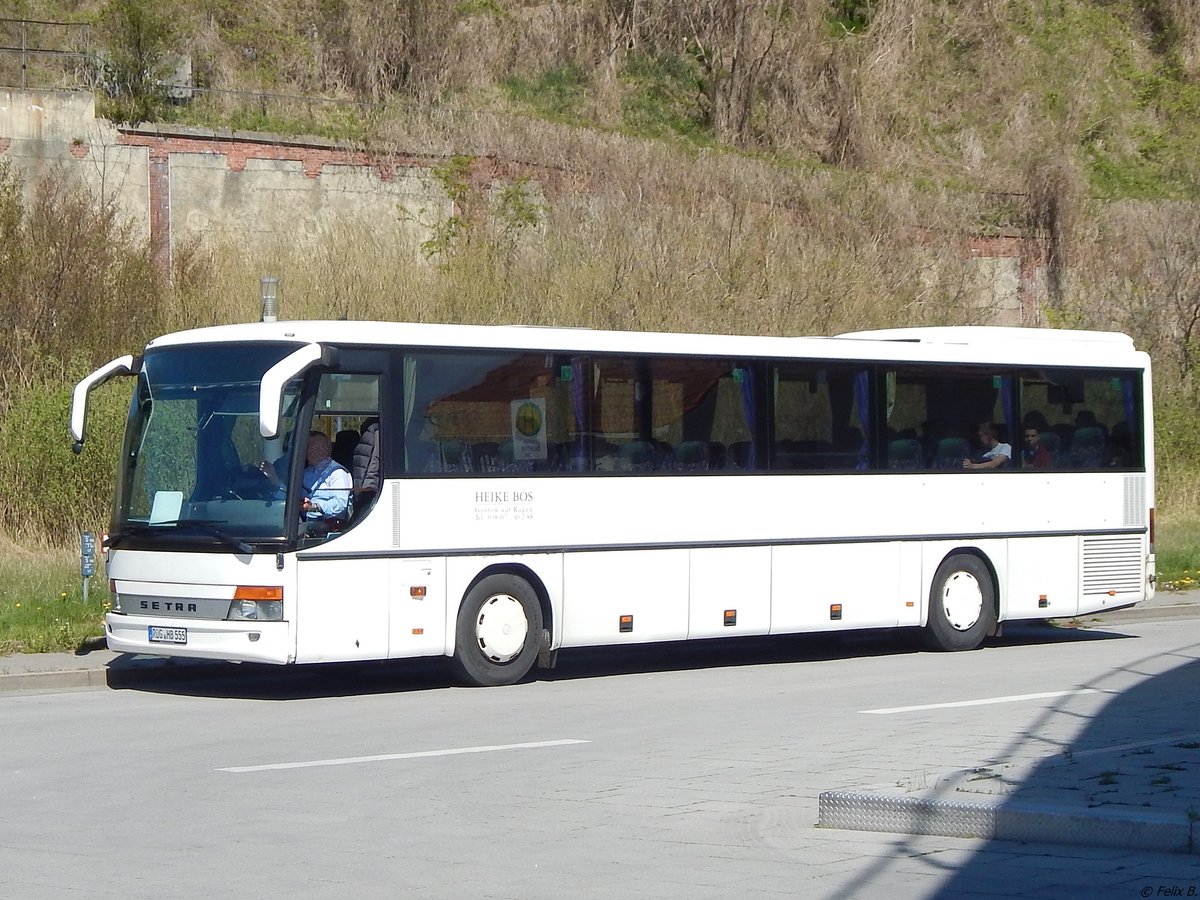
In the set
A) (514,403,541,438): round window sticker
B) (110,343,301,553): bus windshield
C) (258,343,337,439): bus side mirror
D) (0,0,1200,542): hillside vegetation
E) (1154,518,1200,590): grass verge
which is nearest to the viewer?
(258,343,337,439): bus side mirror

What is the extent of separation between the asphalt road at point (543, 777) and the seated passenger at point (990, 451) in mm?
2520

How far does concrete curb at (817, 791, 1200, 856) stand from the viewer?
7418 millimetres

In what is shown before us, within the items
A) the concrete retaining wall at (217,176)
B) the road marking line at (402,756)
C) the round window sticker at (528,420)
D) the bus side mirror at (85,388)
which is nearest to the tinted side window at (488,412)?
the round window sticker at (528,420)

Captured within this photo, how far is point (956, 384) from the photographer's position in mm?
18844

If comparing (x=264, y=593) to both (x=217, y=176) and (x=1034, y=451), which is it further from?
(x=217, y=176)

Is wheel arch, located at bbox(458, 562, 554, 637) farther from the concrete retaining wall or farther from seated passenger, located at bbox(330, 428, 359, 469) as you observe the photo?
the concrete retaining wall

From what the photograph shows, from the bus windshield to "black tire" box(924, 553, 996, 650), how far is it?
25.4 feet

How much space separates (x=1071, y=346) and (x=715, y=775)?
11.5 m

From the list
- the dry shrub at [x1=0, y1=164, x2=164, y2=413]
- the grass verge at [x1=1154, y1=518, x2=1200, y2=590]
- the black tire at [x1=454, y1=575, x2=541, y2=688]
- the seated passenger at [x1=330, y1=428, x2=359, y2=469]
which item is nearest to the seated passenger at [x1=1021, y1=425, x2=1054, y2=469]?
the grass verge at [x1=1154, y1=518, x2=1200, y2=590]

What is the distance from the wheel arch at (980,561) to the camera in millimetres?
18375

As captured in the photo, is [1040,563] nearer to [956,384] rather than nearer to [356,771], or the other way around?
[956,384]

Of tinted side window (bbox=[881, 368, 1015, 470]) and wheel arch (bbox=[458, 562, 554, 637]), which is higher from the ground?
tinted side window (bbox=[881, 368, 1015, 470])

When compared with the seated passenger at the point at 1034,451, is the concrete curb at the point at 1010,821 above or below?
below

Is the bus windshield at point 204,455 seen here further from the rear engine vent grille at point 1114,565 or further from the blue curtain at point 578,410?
the rear engine vent grille at point 1114,565
